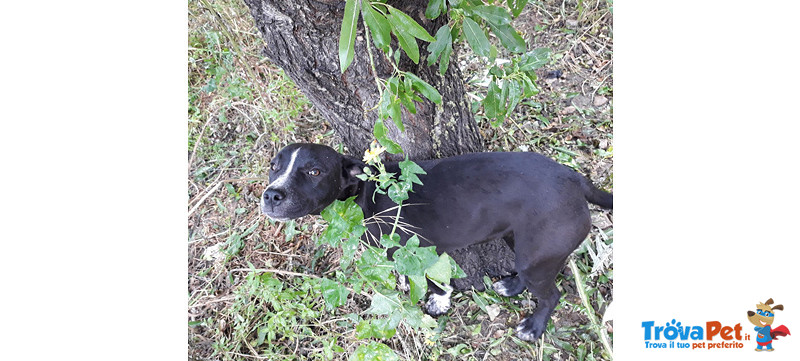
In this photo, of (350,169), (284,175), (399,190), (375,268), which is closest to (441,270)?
(375,268)

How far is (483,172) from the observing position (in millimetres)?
2414

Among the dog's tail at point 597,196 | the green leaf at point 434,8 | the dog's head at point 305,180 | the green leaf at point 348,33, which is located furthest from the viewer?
the dog's tail at point 597,196

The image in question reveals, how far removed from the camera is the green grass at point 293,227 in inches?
116

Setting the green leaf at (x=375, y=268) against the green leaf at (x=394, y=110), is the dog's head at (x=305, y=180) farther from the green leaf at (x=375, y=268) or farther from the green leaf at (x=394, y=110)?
the green leaf at (x=394, y=110)

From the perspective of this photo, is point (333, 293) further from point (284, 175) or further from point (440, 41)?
point (440, 41)

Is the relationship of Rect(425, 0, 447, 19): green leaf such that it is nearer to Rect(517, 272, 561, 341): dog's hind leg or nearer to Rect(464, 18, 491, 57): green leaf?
Rect(464, 18, 491, 57): green leaf

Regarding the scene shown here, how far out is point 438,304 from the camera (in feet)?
10.2

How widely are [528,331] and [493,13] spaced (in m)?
1.92

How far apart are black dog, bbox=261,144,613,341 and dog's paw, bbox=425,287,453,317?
0.62 meters

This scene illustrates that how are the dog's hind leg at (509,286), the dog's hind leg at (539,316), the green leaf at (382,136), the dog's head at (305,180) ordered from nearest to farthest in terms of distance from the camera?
1. the green leaf at (382,136)
2. the dog's head at (305,180)
3. the dog's hind leg at (539,316)
4. the dog's hind leg at (509,286)
